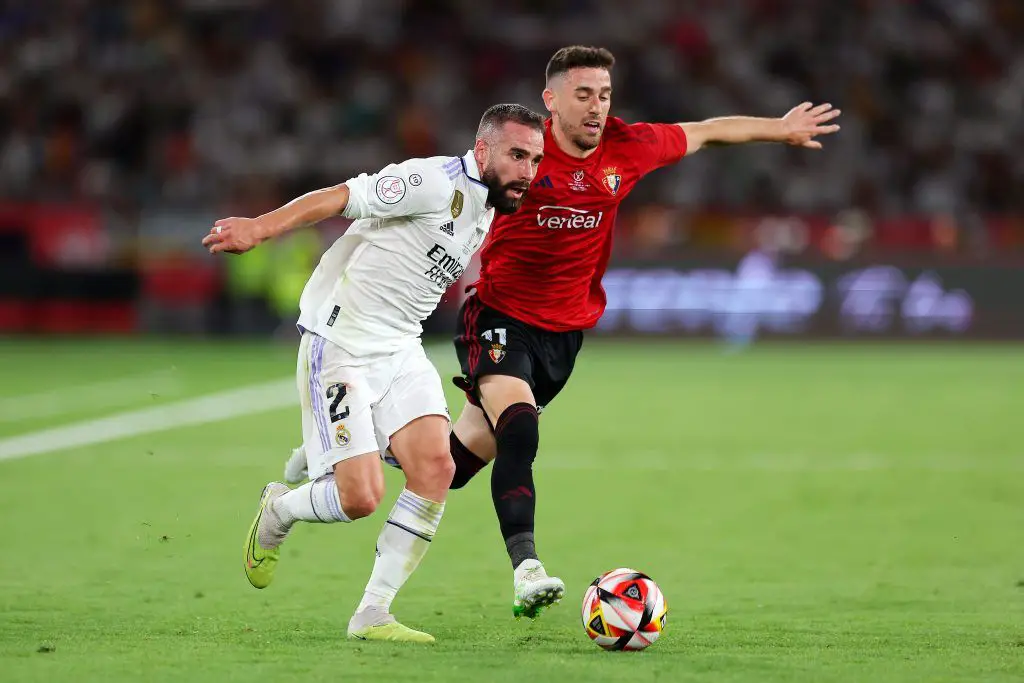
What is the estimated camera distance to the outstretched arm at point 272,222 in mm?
5324

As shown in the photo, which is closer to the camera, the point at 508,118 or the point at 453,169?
the point at 508,118

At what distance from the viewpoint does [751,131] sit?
7184mm

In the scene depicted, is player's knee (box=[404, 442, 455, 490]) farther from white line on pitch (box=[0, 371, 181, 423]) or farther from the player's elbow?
white line on pitch (box=[0, 371, 181, 423])

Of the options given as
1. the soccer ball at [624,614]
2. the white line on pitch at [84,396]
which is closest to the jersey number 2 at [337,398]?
the soccer ball at [624,614]

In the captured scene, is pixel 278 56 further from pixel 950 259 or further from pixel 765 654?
pixel 765 654

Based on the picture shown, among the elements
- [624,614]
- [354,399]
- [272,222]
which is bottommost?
[624,614]

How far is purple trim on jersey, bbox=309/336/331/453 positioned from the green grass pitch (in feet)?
2.47

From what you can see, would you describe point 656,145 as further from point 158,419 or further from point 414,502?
point 158,419

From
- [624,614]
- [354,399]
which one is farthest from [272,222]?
[624,614]

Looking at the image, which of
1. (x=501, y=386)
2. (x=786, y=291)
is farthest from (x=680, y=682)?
(x=786, y=291)

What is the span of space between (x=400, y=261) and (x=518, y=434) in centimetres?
87

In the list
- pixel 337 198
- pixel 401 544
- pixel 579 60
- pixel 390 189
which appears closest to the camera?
pixel 337 198

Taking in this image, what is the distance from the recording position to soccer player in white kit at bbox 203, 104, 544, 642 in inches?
235

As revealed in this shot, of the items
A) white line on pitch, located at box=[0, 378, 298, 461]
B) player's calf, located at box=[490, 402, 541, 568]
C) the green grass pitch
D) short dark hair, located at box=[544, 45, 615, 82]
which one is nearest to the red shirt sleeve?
short dark hair, located at box=[544, 45, 615, 82]
